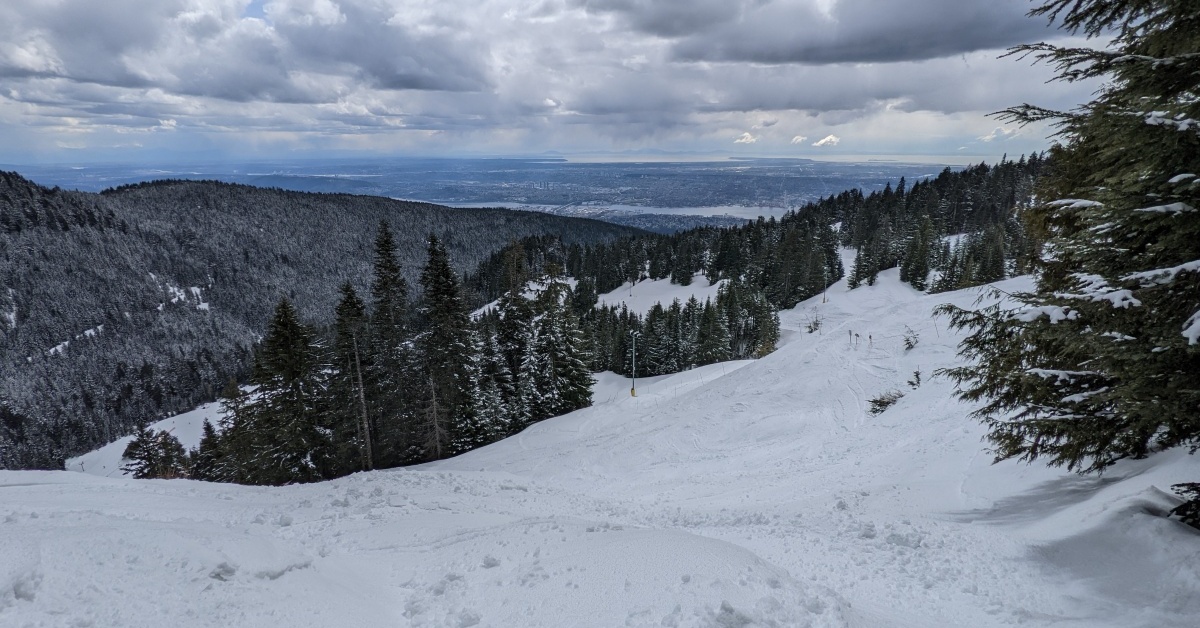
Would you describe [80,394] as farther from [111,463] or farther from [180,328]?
[111,463]

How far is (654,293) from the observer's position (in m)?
Result: 101

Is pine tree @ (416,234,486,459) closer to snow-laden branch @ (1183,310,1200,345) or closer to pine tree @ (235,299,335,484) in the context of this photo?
pine tree @ (235,299,335,484)

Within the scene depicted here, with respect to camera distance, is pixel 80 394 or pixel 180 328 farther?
pixel 180 328

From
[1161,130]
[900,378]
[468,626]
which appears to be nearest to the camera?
[1161,130]

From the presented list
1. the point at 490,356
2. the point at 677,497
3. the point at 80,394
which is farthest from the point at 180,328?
the point at 677,497

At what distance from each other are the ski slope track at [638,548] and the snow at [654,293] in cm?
7315

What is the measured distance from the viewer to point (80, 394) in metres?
128

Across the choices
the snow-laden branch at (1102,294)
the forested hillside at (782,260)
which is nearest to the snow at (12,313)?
the forested hillside at (782,260)

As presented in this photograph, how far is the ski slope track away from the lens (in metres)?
5.55

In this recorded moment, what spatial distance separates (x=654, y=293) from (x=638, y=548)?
9483 centimetres

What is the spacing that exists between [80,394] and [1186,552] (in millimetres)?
183767

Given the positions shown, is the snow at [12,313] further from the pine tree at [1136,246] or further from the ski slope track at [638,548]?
the pine tree at [1136,246]

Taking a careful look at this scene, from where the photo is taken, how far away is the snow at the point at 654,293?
92.4m

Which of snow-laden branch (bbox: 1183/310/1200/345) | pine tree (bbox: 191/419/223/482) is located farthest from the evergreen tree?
snow-laden branch (bbox: 1183/310/1200/345)
